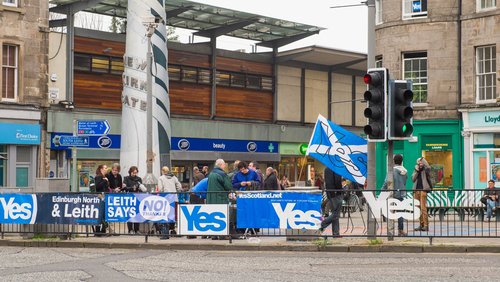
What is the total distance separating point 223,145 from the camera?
147 feet

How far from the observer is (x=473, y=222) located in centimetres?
1766

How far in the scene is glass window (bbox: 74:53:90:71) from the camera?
37.6 m

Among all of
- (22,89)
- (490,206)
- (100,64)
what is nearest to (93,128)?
(22,89)

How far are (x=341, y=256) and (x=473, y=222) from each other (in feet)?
11.3

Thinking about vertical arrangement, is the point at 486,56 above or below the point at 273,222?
above

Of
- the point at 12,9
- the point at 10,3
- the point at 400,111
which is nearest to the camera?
the point at 400,111

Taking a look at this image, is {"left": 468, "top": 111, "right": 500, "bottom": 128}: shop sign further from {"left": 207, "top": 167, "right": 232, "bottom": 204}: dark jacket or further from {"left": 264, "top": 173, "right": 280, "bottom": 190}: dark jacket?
{"left": 207, "top": 167, "right": 232, "bottom": 204}: dark jacket

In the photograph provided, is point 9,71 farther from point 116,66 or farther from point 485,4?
point 485,4

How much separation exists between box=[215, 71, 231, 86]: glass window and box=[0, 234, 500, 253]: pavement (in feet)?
84.9

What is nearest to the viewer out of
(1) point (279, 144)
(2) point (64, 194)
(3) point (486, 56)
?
(2) point (64, 194)

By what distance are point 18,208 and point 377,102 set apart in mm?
8512

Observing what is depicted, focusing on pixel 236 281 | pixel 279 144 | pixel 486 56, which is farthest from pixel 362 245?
pixel 279 144

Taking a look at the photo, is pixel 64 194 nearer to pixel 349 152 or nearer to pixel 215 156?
pixel 349 152

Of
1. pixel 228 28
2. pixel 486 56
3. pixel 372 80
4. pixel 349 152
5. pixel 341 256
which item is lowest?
pixel 341 256
